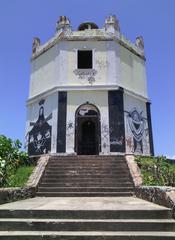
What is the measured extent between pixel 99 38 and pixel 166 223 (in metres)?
14.7

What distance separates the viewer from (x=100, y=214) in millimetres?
5996

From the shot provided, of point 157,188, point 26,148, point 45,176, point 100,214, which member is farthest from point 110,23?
point 100,214

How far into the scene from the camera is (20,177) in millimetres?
10500

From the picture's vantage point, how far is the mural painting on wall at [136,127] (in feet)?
56.1

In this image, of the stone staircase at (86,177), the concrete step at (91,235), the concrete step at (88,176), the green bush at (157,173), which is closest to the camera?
the concrete step at (91,235)

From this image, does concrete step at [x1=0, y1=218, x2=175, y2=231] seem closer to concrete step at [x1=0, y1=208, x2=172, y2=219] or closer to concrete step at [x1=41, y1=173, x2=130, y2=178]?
concrete step at [x1=0, y1=208, x2=172, y2=219]

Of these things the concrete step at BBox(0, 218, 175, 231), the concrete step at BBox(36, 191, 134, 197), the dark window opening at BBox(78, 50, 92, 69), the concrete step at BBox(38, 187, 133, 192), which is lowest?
the concrete step at BBox(0, 218, 175, 231)

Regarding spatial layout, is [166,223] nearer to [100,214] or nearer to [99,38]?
[100,214]

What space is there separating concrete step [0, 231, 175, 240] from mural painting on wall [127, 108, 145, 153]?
11.8 m

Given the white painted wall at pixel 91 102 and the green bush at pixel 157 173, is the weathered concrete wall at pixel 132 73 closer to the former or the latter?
the white painted wall at pixel 91 102

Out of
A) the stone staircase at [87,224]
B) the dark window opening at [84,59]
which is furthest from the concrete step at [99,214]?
the dark window opening at [84,59]

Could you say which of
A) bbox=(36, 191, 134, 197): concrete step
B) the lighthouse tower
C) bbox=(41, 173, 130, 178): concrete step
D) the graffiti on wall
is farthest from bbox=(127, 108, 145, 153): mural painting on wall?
bbox=(36, 191, 134, 197): concrete step

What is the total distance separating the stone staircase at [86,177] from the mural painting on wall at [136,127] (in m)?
4.38

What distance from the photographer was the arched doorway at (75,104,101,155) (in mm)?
16712
